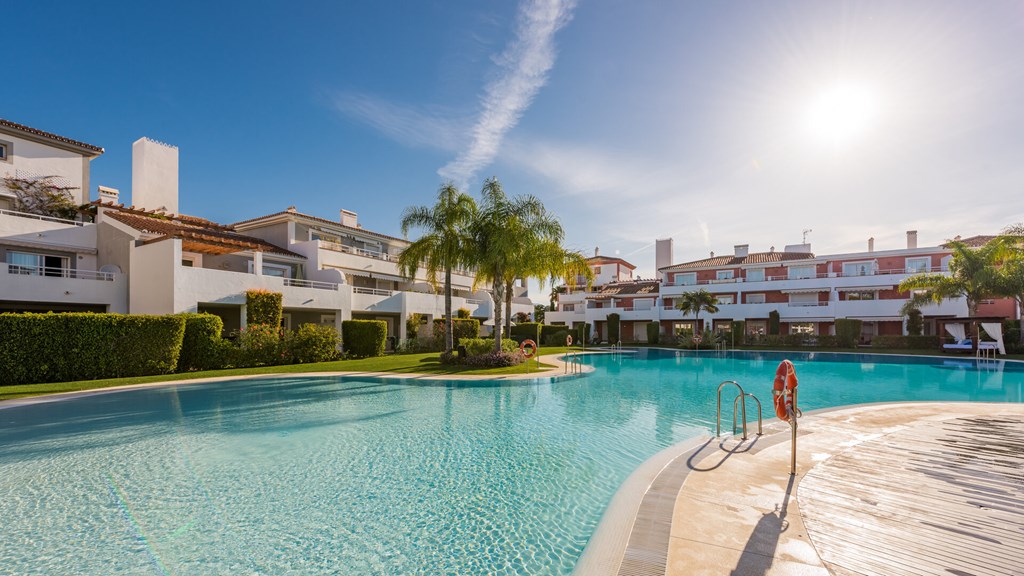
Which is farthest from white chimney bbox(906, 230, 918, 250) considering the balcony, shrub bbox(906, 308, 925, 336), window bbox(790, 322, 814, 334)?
the balcony

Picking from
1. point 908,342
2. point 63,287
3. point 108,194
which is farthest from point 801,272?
point 108,194

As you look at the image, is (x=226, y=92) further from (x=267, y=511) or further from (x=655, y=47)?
(x=267, y=511)

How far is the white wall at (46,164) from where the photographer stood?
22891mm

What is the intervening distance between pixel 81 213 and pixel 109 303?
289 inches

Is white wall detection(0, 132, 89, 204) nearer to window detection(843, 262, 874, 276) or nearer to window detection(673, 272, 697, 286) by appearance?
window detection(673, 272, 697, 286)

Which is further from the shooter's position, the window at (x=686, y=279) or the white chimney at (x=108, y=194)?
the window at (x=686, y=279)

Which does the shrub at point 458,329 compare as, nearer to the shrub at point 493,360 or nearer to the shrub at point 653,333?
the shrub at point 493,360

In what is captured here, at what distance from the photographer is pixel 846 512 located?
4.80m

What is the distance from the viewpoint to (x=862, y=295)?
4253 cm

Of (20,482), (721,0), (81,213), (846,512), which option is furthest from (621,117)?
(81,213)

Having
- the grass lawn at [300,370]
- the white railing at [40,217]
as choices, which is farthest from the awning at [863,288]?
the white railing at [40,217]

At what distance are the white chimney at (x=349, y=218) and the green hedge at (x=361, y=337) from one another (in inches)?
497

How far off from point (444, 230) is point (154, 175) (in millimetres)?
22979

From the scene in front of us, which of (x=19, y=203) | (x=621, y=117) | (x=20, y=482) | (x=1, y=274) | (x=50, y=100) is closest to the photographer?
(x=20, y=482)
